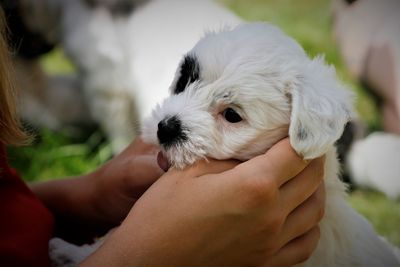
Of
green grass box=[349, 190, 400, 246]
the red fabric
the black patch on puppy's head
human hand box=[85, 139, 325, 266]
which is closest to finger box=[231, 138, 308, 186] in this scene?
human hand box=[85, 139, 325, 266]

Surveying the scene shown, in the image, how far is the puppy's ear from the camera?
44.5 inches

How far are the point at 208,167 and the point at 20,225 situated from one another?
0.51 metres

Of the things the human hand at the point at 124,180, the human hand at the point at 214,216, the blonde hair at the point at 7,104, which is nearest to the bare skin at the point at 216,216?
the human hand at the point at 214,216

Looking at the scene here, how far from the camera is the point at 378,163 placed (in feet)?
9.32

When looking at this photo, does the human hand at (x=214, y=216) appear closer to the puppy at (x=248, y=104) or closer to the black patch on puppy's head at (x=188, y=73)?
the puppy at (x=248, y=104)

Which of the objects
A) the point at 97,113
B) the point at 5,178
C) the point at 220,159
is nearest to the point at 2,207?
the point at 5,178

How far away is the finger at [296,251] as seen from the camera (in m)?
1.20

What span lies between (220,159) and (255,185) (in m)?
0.16

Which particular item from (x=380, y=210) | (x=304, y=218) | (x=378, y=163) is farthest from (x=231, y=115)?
(x=378, y=163)

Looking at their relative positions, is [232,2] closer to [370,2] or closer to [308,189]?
[370,2]

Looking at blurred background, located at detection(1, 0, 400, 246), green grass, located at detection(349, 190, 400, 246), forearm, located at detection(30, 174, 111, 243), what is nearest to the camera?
forearm, located at detection(30, 174, 111, 243)

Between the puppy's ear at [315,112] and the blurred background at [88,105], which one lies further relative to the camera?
the blurred background at [88,105]

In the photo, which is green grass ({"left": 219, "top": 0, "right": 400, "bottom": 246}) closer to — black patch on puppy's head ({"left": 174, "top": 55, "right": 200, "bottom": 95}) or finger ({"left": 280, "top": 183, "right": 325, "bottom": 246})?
finger ({"left": 280, "top": 183, "right": 325, "bottom": 246})

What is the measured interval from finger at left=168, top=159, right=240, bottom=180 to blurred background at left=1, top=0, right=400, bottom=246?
152 cm
